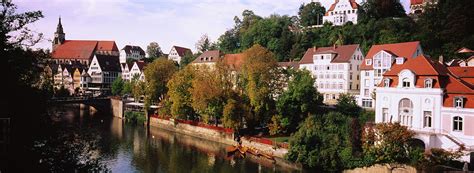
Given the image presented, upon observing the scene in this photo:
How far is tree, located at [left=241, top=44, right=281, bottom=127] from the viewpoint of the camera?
4088 centimetres

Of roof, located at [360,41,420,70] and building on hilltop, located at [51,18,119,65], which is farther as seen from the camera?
building on hilltop, located at [51,18,119,65]

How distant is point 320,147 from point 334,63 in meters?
21.5

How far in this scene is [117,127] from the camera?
5591cm

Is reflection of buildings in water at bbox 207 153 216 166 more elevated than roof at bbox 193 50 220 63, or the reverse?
roof at bbox 193 50 220 63

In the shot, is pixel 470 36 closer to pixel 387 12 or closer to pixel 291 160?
pixel 387 12

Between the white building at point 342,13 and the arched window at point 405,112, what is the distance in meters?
49.7

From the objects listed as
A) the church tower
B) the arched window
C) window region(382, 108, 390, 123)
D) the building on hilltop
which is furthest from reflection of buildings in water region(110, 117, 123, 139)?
the church tower

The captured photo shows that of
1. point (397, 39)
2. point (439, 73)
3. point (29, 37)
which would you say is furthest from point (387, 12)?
point (29, 37)

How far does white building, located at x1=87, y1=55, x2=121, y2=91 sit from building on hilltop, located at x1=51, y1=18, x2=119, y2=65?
19.5 meters

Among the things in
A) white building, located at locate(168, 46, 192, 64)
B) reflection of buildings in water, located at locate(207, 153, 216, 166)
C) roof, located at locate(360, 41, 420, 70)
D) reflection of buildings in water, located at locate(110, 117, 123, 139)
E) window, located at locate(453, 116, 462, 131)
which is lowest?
reflection of buildings in water, located at locate(207, 153, 216, 166)

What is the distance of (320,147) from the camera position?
33.4m

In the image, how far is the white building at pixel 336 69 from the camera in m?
51.3

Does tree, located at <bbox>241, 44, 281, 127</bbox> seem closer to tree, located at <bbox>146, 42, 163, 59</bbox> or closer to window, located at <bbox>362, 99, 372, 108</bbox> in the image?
window, located at <bbox>362, 99, 372, 108</bbox>

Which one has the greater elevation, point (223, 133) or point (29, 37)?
point (29, 37)
